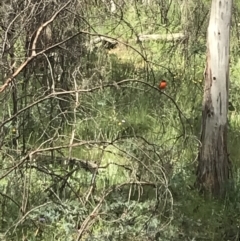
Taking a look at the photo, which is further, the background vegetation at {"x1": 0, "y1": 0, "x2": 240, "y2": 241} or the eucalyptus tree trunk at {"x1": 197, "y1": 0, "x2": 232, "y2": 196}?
the eucalyptus tree trunk at {"x1": 197, "y1": 0, "x2": 232, "y2": 196}

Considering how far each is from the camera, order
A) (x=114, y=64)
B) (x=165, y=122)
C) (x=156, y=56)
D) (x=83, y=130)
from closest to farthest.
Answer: (x=83, y=130), (x=165, y=122), (x=114, y=64), (x=156, y=56)

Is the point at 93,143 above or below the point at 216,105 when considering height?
above

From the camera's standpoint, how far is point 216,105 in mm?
6117

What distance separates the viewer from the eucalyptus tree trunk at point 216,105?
607 cm

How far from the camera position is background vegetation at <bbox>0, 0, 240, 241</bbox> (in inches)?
182

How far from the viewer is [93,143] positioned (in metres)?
4.25

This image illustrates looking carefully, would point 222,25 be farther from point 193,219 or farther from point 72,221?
point 72,221

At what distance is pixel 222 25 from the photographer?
238 inches

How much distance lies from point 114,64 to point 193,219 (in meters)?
4.19

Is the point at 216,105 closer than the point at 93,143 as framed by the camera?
No

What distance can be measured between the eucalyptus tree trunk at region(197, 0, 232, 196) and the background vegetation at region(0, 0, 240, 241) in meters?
0.17

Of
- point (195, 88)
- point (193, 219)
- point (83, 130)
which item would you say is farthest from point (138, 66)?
point (193, 219)

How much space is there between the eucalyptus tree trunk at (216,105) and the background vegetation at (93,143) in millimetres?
169

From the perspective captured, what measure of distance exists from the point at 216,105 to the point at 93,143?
216cm
